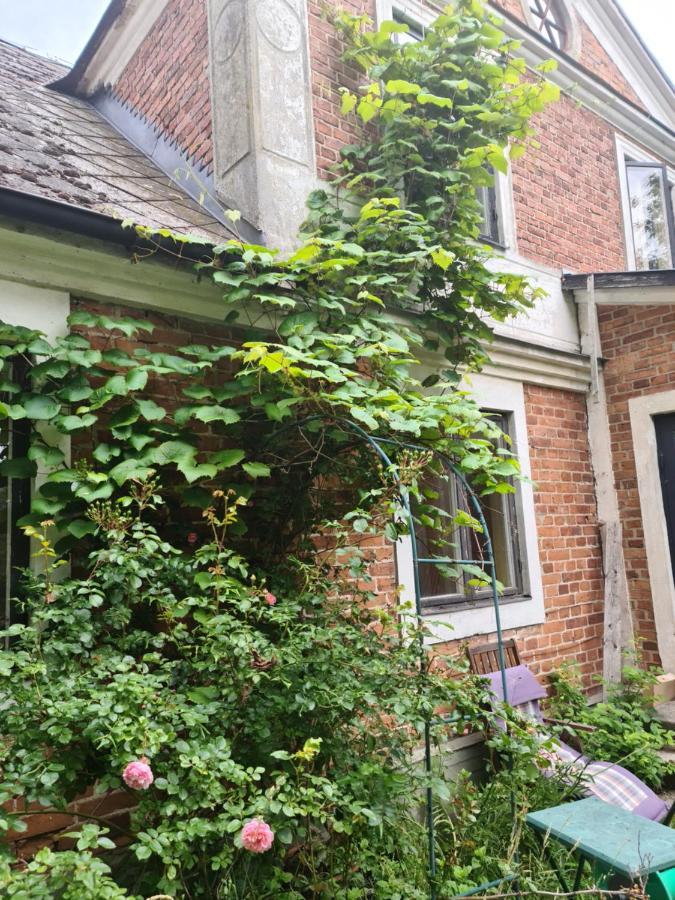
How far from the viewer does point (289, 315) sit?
11.5ft

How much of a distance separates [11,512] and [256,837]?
180cm

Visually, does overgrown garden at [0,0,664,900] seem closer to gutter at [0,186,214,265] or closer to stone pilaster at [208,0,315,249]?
gutter at [0,186,214,265]

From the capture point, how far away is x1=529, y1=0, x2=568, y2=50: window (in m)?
6.93

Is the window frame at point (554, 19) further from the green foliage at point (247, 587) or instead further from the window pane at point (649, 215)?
the green foliage at point (247, 587)

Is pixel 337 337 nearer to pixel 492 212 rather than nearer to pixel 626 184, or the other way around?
pixel 492 212

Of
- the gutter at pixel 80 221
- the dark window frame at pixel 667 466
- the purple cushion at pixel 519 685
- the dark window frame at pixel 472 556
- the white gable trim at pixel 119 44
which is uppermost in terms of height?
the white gable trim at pixel 119 44

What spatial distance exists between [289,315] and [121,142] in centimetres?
280

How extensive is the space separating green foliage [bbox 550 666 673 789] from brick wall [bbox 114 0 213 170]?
476cm

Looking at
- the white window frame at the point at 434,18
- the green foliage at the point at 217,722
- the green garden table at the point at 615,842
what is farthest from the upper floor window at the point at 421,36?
the green garden table at the point at 615,842

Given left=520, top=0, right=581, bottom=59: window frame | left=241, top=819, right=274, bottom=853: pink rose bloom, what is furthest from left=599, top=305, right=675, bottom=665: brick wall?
left=241, top=819, right=274, bottom=853: pink rose bloom

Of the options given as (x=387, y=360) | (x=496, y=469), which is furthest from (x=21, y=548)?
(x=496, y=469)

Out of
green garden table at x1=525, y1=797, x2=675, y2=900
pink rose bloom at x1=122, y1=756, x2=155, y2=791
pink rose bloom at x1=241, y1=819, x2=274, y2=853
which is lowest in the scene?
green garden table at x1=525, y1=797, x2=675, y2=900

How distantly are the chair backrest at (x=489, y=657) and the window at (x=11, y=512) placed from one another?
9.38ft

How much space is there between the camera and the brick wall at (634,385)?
566cm
